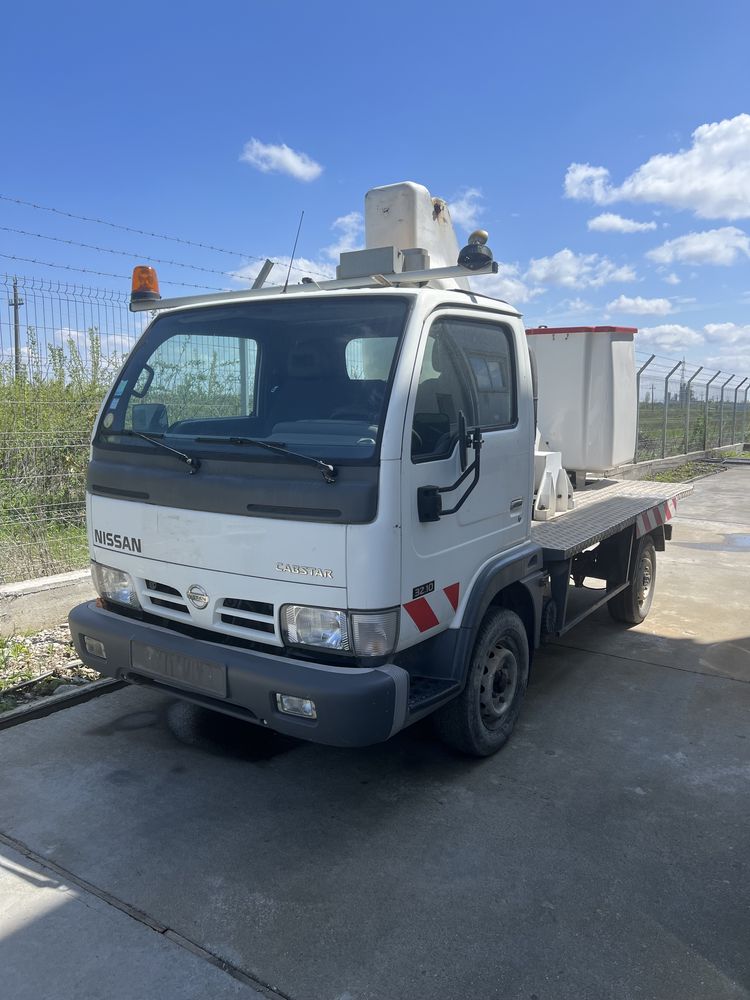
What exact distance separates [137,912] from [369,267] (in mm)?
2859

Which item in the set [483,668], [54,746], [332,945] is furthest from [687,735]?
[54,746]

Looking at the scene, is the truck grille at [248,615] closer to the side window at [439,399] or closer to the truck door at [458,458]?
the truck door at [458,458]

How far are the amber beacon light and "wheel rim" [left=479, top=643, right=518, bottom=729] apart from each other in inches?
105

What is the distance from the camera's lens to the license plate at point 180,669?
10.1ft

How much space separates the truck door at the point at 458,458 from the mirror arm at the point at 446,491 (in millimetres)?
29

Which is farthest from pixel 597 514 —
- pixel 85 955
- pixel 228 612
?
pixel 85 955

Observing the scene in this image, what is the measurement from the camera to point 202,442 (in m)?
3.29

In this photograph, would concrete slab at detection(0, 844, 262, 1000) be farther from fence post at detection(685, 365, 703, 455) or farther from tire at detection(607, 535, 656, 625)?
fence post at detection(685, 365, 703, 455)

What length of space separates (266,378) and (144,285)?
4.13 feet

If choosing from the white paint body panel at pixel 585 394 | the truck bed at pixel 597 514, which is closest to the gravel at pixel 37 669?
the truck bed at pixel 597 514

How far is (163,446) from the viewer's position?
333 centimetres

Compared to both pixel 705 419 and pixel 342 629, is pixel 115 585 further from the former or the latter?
pixel 705 419

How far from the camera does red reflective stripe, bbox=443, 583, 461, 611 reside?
3316 millimetres

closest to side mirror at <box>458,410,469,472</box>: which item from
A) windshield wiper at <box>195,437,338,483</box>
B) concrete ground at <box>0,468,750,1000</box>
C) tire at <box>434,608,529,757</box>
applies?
windshield wiper at <box>195,437,338,483</box>
